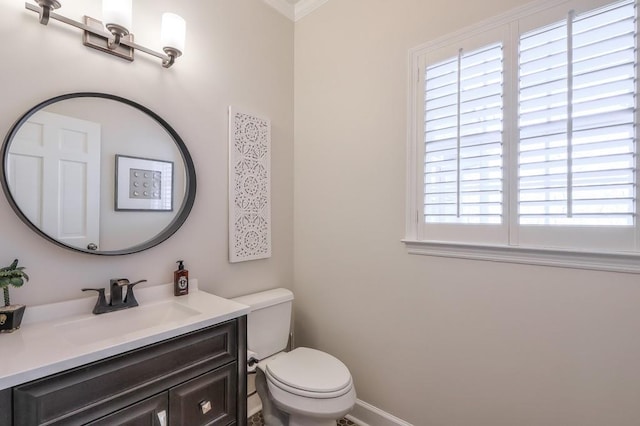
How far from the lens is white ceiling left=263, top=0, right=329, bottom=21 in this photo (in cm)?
203

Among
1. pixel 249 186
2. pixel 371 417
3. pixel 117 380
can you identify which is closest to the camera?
pixel 117 380

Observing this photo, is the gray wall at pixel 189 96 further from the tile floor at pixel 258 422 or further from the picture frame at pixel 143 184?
the tile floor at pixel 258 422

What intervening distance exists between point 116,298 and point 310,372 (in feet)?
3.20

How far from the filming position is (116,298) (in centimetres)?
131

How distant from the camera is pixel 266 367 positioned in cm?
157

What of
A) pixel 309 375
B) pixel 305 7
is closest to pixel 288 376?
pixel 309 375

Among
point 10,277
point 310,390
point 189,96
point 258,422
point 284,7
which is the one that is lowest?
point 258,422

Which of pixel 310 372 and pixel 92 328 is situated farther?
pixel 310 372

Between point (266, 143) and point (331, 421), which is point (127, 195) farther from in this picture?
point (331, 421)

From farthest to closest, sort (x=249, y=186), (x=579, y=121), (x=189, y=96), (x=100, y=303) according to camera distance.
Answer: (x=249, y=186) < (x=189, y=96) < (x=100, y=303) < (x=579, y=121)

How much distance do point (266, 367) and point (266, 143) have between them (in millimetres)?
1342

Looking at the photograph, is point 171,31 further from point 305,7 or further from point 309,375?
point 309,375

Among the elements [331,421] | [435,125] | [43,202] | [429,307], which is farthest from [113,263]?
[435,125]

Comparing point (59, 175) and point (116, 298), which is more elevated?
point (59, 175)
